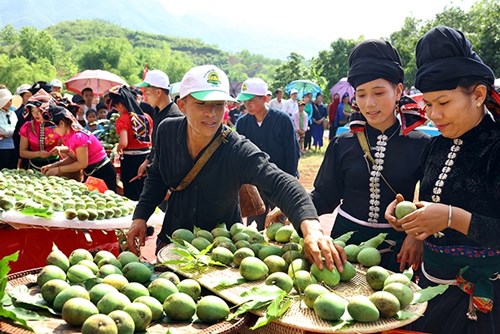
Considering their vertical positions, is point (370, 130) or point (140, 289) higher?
point (370, 130)

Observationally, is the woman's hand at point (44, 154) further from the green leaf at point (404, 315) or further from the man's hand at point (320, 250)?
the green leaf at point (404, 315)

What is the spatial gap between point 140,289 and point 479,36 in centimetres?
2394

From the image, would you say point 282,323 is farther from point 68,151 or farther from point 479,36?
point 479,36

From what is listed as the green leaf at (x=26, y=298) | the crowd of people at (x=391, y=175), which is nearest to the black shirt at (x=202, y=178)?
the crowd of people at (x=391, y=175)

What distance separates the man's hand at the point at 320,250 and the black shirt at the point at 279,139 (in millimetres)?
3790

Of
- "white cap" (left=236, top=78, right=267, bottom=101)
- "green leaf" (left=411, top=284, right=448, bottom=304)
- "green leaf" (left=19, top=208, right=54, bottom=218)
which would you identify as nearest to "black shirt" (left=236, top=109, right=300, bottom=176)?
"white cap" (left=236, top=78, right=267, bottom=101)

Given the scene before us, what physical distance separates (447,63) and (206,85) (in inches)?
47.1

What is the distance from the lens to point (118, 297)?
1731 millimetres

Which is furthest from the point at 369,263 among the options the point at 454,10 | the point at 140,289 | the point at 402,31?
the point at 402,31

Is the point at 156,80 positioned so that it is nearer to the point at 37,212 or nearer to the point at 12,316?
the point at 37,212

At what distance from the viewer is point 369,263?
7.16ft

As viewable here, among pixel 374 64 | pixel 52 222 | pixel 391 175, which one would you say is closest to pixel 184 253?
pixel 391 175

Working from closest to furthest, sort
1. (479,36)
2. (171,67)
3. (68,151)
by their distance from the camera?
(68,151)
(479,36)
(171,67)

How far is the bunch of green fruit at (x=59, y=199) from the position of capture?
399 cm
